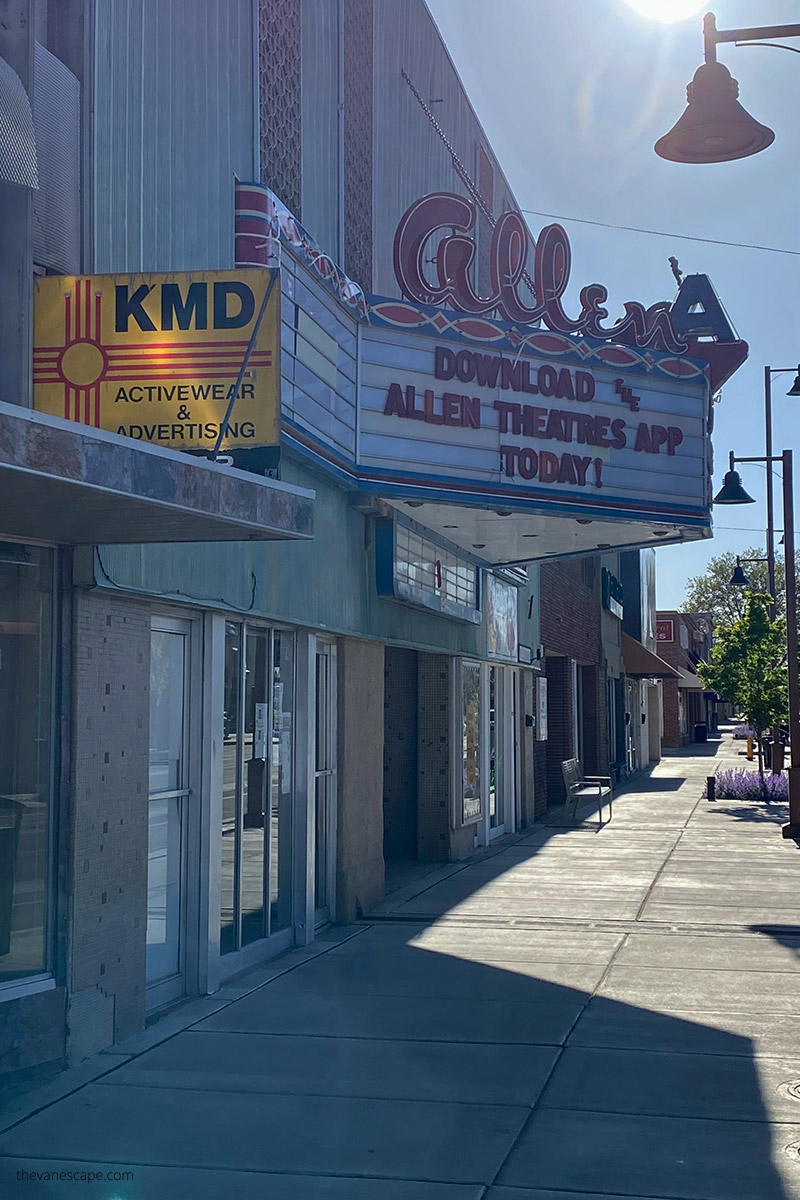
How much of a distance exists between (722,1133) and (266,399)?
469cm

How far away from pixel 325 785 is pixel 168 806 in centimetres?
360

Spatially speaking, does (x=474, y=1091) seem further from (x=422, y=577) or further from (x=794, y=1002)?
(x=422, y=577)

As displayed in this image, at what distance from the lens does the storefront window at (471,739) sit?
1873 centimetres

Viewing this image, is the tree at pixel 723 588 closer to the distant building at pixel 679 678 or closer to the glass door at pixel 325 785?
the distant building at pixel 679 678

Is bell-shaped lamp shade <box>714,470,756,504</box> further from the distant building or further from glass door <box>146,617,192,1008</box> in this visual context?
the distant building

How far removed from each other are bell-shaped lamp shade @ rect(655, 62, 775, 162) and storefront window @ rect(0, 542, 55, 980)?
17.2 feet

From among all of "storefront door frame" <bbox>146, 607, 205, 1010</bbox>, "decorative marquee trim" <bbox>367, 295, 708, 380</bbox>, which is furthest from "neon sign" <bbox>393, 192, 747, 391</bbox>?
"storefront door frame" <bbox>146, 607, 205, 1010</bbox>

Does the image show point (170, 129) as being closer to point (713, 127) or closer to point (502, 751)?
point (713, 127)

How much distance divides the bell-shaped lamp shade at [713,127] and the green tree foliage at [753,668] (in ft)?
70.5

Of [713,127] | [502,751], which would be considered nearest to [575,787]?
[502,751]

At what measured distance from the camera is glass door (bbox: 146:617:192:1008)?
893 centimetres

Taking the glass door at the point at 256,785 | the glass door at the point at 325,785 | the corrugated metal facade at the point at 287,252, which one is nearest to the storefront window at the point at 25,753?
the corrugated metal facade at the point at 287,252

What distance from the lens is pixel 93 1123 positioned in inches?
258

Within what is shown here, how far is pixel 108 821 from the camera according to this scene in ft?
26.1
